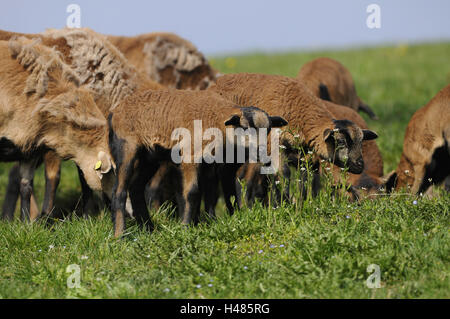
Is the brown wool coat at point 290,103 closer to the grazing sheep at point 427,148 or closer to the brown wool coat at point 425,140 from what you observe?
the grazing sheep at point 427,148

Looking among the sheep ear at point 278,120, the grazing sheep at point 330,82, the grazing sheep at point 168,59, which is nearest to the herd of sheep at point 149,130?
the sheep ear at point 278,120

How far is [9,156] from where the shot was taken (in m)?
6.95

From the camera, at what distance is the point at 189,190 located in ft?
19.8

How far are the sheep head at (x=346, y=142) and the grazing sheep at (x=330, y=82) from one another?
2859mm

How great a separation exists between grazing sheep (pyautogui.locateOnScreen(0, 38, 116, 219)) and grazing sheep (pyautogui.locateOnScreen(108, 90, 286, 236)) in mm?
618

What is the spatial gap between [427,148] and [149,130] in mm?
3711

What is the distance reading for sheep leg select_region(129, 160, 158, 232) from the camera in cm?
649

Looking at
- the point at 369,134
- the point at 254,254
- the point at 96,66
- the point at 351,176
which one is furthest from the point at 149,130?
the point at 351,176

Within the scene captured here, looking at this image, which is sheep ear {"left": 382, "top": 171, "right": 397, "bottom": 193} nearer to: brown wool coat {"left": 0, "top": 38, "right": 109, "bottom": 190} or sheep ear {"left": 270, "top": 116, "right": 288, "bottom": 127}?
sheep ear {"left": 270, "top": 116, "right": 288, "bottom": 127}

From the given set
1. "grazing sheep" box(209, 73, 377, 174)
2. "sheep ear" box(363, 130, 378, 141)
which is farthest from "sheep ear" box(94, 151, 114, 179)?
"sheep ear" box(363, 130, 378, 141)

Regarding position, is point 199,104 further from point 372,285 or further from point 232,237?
point 372,285

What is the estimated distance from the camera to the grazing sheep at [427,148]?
774 cm

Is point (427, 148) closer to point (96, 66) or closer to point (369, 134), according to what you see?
point (369, 134)
